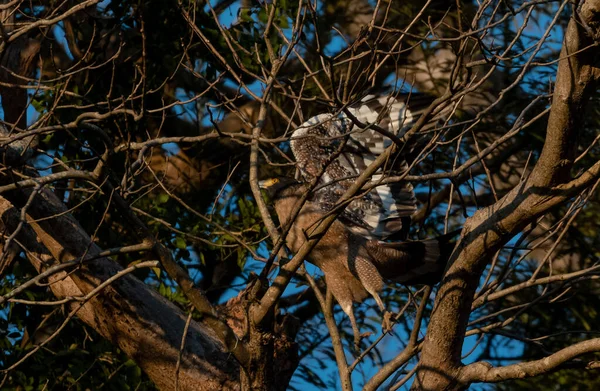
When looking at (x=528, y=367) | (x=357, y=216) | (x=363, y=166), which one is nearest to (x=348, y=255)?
(x=357, y=216)

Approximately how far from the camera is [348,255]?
16.5 ft

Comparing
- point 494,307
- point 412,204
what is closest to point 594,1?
point 412,204

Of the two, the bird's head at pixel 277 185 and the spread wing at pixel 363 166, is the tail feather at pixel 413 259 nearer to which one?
the spread wing at pixel 363 166

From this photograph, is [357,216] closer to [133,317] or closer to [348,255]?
[348,255]

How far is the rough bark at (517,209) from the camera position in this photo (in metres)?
2.78

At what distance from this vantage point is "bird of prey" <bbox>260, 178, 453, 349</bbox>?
4.83 meters

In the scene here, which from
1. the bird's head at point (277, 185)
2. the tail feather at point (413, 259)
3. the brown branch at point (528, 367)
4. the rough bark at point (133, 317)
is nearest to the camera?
the brown branch at point (528, 367)

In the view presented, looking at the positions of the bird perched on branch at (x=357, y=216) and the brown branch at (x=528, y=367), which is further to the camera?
the bird perched on branch at (x=357, y=216)

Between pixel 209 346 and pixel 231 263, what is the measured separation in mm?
2230

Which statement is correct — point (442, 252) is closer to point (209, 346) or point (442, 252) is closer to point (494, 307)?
point (209, 346)

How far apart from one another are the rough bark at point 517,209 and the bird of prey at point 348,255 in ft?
4.36

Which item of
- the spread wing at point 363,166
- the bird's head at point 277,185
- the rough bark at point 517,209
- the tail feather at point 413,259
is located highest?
the spread wing at point 363,166

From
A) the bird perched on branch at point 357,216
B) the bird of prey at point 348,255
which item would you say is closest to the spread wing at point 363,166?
the bird perched on branch at point 357,216

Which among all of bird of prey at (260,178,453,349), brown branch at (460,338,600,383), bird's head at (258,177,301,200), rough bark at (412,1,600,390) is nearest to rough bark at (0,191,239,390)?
bird of prey at (260,178,453,349)
